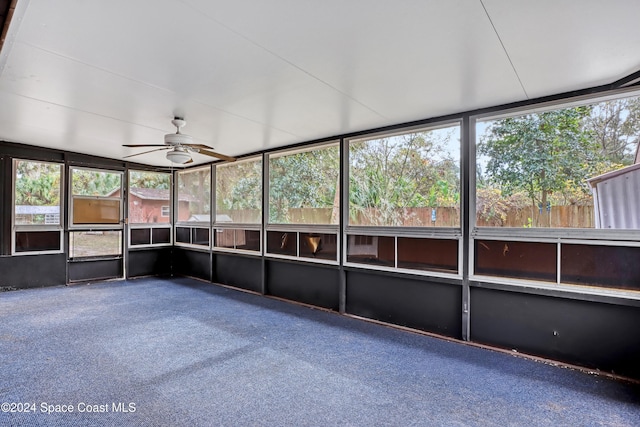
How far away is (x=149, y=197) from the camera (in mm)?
7113

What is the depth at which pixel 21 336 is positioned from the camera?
3.46m

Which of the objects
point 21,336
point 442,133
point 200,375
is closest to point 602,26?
point 442,133

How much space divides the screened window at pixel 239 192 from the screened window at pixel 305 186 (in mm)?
356

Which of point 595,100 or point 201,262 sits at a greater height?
point 595,100

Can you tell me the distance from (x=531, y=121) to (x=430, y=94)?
1056 millimetres

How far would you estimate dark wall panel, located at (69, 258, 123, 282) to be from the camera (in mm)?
6164

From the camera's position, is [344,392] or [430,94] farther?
[430,94]

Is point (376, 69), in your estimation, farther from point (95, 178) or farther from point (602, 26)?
point (95, 178)

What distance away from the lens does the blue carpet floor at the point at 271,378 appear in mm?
2150

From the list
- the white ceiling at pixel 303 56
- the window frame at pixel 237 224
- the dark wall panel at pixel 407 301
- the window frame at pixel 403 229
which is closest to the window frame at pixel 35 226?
the white ceiling at pixel 303 56

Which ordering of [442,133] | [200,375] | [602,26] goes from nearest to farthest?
[602,26]
[200,375]
[442,133]

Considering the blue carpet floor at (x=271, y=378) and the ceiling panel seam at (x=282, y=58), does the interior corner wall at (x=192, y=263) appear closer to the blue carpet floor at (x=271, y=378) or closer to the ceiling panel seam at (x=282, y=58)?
the blue carpet floor at (x=271, y=378)

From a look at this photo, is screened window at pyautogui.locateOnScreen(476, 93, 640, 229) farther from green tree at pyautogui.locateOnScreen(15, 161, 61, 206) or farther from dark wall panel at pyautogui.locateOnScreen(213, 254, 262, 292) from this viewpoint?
green tree at pyautogui.locateOnScreen(15, 161, 61, 206)

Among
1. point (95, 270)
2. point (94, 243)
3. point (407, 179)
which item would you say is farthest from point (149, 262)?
point (407, 179)
